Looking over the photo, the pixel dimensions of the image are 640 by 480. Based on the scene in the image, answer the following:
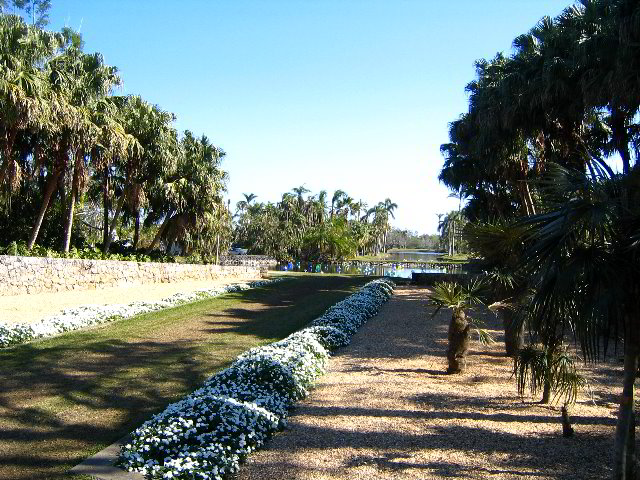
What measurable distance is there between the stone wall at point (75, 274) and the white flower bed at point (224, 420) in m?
10.5

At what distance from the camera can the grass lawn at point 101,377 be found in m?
5.07

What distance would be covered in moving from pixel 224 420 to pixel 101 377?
3.39 m

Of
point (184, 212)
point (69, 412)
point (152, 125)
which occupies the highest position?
point (152, 125)

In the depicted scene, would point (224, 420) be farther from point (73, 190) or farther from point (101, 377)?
point (73, 190)

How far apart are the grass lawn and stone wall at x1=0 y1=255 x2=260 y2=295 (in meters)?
4.45

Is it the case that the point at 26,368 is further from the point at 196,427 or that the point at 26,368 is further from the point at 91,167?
the point at 91,167

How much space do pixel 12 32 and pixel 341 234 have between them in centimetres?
4065

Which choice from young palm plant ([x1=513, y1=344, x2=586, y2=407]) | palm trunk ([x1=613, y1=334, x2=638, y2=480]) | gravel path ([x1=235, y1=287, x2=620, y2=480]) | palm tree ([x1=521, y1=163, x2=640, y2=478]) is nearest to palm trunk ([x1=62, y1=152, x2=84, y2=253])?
gravel path ([x1=235, y1=287, x2=620, y2=480])

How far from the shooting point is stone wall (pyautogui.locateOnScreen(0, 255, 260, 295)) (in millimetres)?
15477

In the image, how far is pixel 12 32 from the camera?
56.0 feet

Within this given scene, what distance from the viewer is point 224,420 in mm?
5215

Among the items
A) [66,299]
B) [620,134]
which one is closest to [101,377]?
[66,299]

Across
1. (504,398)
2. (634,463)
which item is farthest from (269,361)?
(634,463)

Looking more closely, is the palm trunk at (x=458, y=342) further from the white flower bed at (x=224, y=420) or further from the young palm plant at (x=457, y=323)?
the white flower bed at (x=224, y=420)
